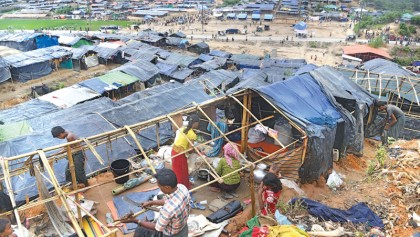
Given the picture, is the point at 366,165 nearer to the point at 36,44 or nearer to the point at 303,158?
the point at 303,158

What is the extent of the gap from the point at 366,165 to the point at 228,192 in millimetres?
5087

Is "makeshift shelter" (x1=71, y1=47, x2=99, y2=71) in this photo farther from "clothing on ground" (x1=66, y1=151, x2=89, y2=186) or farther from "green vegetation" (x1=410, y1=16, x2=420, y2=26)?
"green vegetation" (x1=410, y1=16, x2=420, y2=26)

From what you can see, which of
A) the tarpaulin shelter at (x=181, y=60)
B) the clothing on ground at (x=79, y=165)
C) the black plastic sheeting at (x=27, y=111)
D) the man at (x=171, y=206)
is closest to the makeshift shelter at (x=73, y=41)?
the tarpaulin shelter at (x=181, y=60)

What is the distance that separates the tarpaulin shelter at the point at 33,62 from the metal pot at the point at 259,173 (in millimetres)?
26108

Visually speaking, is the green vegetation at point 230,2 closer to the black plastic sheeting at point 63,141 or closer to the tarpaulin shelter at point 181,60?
the tarpaulin shelter at point 181,60

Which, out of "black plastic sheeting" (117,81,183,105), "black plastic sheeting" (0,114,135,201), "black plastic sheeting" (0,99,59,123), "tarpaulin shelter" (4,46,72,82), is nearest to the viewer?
"black plastic sheeting" (0,114,135,201)

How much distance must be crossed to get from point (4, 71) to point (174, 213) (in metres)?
28.0

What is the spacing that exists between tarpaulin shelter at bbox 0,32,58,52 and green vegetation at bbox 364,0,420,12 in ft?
242

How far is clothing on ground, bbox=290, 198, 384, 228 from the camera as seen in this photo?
21.5ft

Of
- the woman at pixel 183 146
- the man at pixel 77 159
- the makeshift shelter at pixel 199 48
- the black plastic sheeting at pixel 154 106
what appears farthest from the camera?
the makeshift shelter at pixel 199 48

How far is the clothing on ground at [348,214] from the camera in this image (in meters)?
6.55

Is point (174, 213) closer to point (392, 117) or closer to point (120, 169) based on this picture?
point (120, 169)

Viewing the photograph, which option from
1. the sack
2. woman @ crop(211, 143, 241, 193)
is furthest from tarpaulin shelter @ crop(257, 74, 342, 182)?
the sack

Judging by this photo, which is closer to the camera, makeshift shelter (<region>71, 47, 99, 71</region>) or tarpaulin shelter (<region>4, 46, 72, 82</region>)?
tarpaulin shelter (<region>4, 46, 72, 82</region>)
